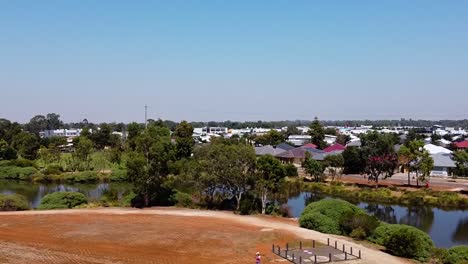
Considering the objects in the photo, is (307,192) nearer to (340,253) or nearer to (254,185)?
(254,185)

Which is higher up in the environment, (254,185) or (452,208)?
(254,185)

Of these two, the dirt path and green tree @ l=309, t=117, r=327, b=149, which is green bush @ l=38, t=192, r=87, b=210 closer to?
the dirt path

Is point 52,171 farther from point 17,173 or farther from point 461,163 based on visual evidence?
point 461,163

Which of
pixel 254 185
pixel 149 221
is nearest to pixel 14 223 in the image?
pixel 149 221

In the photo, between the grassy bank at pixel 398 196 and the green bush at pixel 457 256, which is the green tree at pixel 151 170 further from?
the green bush at pixel 457 256

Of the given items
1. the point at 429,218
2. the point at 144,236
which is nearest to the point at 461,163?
the point at 429,218

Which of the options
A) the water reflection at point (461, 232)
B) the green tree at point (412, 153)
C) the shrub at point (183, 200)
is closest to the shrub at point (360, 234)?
the water reflection at point (461, 232)

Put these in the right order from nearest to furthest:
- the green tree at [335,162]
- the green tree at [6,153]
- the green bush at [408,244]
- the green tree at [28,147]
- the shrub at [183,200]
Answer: the green bush at [408,244]
the shrub at [183,200]
the green tree at [335,162]
the green tree at [6,153]
the green tree at [28,147]
